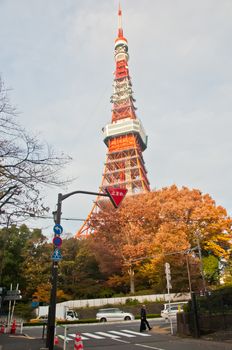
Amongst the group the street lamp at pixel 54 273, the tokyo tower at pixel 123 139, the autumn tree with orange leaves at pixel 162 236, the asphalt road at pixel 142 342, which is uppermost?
the tokyo tower at pixel 123 139

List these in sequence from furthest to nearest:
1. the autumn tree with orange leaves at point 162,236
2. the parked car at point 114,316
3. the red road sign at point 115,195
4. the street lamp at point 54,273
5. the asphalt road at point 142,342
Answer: the autumn tree with orange leaves at point 162,236
the parked car at point 114,316
the red road sign at point 115,195
the asphalt road at point 142,342
the street lamp at point 54,273

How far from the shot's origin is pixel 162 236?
2959cm

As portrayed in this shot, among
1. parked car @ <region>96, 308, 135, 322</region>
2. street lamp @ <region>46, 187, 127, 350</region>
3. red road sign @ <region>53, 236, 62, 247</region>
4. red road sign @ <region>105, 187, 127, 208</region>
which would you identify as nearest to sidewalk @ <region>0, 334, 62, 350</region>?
street lamp @ <region>46, 187, 127, 350</region>

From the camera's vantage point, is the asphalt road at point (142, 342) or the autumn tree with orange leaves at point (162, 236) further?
the autumn tree with orange leaves at point (162, 236)

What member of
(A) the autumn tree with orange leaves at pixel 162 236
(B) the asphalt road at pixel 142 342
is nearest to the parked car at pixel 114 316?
(A) the autumn tree with orange leaves at pixel 162 236

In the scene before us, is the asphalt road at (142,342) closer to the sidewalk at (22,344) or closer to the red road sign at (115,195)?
the sidewalk at (22,344)

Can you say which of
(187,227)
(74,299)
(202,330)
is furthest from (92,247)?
(202,330)

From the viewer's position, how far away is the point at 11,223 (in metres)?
9.28

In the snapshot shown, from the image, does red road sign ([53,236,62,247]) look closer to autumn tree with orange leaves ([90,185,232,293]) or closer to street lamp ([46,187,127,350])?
street lamp ([46,187,127,350])

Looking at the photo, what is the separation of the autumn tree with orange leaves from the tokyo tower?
15021mm

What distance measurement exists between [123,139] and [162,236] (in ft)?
148

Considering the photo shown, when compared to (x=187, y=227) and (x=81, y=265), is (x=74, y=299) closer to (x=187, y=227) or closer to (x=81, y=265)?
(x=81, y=265)

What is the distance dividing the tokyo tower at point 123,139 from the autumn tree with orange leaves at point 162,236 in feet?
49.3

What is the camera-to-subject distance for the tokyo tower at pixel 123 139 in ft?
205
